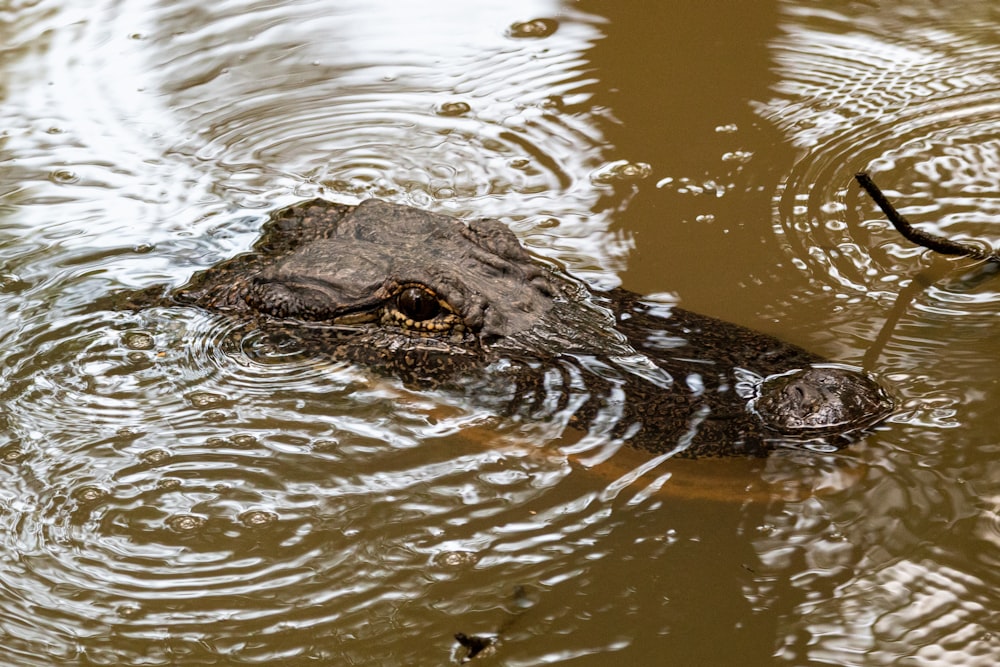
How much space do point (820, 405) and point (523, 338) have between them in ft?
3.62

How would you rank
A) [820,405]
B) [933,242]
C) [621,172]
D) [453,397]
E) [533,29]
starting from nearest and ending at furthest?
[820,405], [453,397], [933,242], [621,172], [533,29]

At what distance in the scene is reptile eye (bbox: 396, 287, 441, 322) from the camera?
383cm

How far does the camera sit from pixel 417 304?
3852 mm

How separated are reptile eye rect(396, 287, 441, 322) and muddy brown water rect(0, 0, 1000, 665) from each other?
1.02ft

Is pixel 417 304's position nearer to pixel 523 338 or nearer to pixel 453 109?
pixel 523 338

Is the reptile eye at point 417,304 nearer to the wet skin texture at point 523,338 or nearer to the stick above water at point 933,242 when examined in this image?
the wet skin texture at point 523,338

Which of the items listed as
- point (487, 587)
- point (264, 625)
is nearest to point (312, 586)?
point (264, 625)

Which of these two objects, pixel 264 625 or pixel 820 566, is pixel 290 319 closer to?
pixel 264 625

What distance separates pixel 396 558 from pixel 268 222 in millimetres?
2182

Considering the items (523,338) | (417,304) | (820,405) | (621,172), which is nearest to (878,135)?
(621,172)

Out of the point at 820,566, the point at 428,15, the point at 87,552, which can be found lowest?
the point at 820,566

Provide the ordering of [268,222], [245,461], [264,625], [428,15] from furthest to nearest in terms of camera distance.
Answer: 1. [428,15]
2. [268,222]
3. [245,461]
4. [264,625]

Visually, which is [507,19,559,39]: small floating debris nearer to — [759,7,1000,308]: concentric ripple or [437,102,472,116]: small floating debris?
[437,102,472,116]: small floating debris

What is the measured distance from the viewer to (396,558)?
10.5 ft
